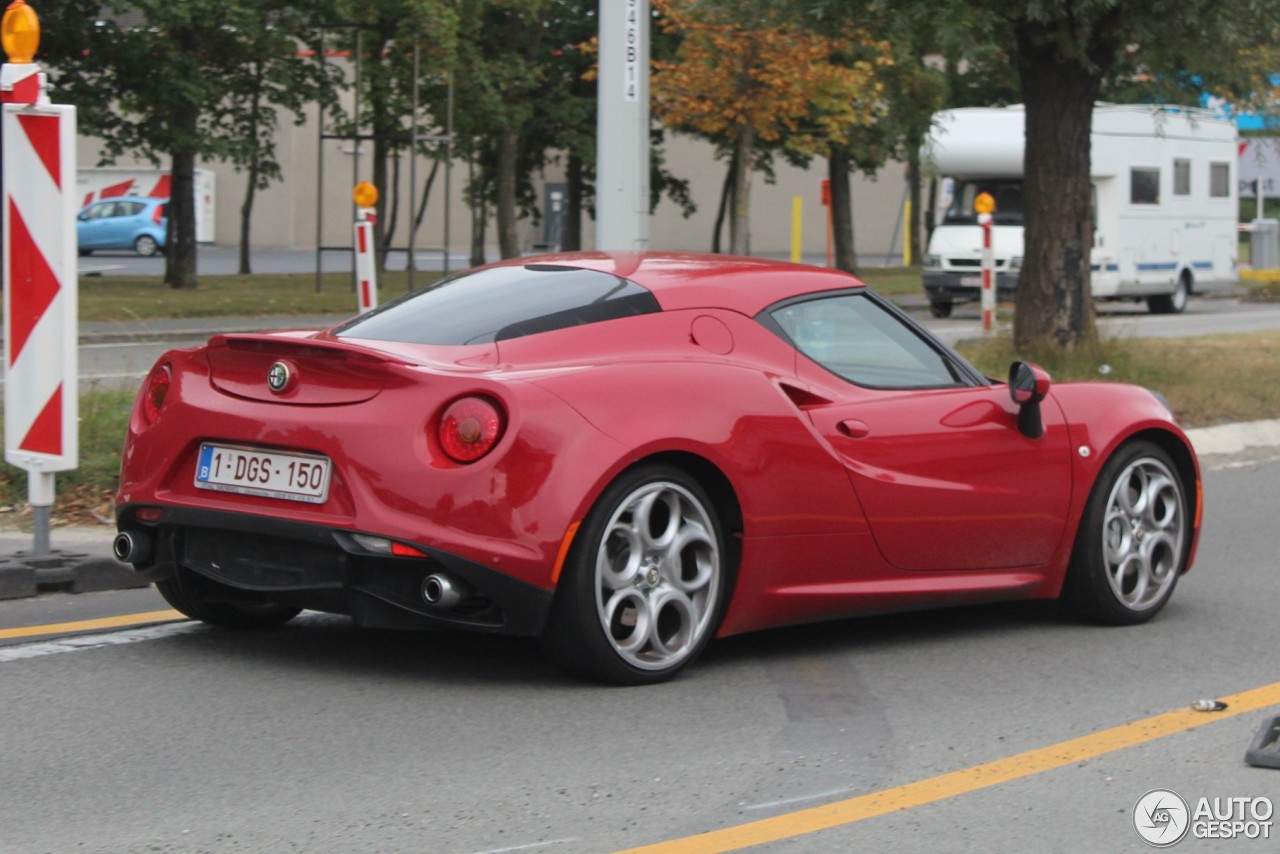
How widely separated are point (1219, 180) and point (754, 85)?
29.2 feet

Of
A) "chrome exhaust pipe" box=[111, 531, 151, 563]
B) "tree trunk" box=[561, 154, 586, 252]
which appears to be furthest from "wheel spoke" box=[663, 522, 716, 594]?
"tree trunk" box=[561, 154, 586, 252]

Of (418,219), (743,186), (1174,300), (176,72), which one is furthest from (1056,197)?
(418,219)

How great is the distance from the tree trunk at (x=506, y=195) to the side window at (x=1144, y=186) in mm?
10880

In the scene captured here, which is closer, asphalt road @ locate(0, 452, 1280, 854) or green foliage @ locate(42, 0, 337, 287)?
asphalt road @ locate(0, 452, 1280, 854)

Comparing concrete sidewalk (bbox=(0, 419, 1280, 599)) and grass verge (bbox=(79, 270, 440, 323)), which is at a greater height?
grass verge (bbox=(79, 270, 440, 323))

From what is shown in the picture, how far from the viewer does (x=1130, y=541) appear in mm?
6953

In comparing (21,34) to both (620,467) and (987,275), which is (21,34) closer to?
(620,467)

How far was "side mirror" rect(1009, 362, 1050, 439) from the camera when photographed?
21.2ft

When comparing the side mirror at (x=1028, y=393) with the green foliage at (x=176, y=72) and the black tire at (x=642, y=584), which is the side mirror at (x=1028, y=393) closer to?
the black tire at (x=642, y=584)

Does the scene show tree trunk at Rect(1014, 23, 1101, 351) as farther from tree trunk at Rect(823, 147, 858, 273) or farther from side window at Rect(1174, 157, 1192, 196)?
tree trunk at Rect(823, 147, 858, 273)

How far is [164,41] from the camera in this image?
93.1ft

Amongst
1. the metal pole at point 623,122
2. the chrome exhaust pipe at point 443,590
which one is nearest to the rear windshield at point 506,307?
the chrome exhaust pipe at point 443,590

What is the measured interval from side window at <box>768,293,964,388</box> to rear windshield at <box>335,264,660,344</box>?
58 cm

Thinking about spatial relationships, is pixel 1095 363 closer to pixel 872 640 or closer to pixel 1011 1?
pixel 1011 1
